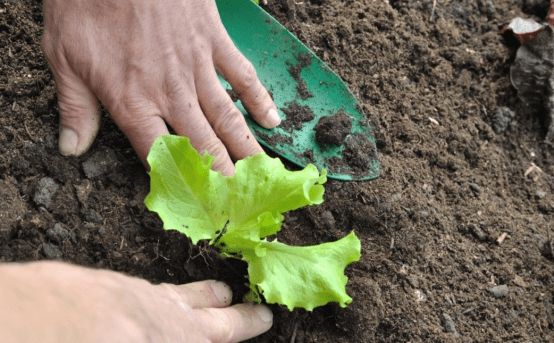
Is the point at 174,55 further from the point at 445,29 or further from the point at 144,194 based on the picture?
the point at 445,29

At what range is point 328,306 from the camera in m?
1.70

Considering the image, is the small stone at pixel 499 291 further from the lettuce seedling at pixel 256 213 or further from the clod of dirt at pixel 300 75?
the clod of dirt at pixel 300 75

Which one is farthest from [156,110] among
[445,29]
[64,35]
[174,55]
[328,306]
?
[445,29]

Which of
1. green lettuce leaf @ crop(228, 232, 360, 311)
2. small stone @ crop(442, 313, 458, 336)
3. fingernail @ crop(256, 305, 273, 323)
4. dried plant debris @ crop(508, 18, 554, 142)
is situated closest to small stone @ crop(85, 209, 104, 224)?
green lettuce leaf @ crop(228, 232, 360, 311)

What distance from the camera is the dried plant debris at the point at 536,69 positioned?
2.33 m

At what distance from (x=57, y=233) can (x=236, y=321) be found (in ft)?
1.59

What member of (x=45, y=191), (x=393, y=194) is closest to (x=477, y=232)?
(x=393, y=194)

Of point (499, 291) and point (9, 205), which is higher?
point (9, 205)

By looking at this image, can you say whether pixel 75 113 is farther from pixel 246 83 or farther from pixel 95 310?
pixel 95 310

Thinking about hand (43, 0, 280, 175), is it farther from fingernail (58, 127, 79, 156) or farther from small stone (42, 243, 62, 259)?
small stone (42, 243, 62, 259)

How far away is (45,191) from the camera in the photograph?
1615 mm

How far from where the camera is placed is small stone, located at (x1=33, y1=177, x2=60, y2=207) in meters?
1.60

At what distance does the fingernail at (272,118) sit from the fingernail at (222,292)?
515 millimetres

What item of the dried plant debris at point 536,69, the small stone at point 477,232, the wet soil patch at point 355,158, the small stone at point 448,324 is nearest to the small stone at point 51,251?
the wet soil patch at point 355,158
